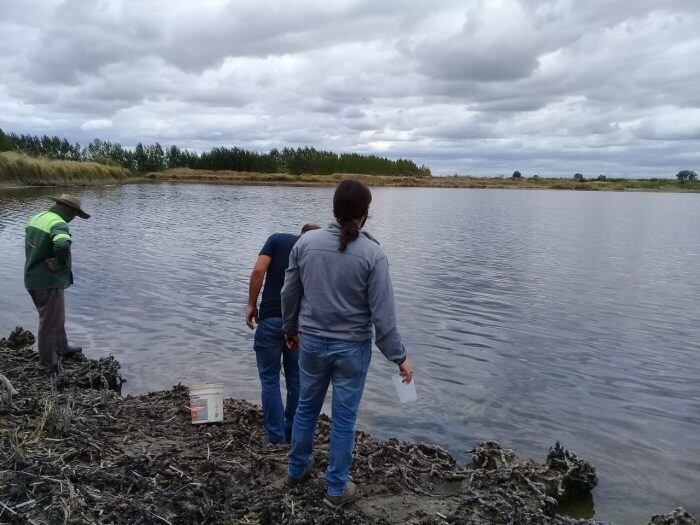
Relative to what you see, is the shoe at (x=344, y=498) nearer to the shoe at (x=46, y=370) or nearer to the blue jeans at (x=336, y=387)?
the blue jeans at (x=336, y=387)

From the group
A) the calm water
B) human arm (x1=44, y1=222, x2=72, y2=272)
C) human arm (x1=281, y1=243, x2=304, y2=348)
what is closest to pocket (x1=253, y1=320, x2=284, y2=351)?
human arm (x1=281, y1=243, x2=304, y2=348)

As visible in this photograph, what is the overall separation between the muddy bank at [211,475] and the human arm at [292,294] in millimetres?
1462

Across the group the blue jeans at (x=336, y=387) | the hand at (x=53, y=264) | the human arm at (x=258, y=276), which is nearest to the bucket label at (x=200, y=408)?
the human arm at (x=258, y=276)

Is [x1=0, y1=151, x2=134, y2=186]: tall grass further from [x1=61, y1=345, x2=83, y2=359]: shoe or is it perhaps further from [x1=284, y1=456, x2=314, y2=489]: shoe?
[x1=284, y1=456, x2=314, y2=489]: shoe

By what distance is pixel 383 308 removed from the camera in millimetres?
4738

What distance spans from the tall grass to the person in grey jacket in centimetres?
6798

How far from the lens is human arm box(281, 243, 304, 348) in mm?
5008

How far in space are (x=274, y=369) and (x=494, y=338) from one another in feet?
25.6

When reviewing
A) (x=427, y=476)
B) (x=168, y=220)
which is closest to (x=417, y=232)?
(x=168, y=220)

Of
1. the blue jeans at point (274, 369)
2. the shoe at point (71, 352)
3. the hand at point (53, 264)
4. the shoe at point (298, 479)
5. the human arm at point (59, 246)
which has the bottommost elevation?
the shoe at point (71, 352)

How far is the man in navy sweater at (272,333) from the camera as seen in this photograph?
6094mm

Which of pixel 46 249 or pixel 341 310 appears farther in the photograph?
pixel 46 249

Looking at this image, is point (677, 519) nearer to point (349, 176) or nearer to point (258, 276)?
point (258, 276)

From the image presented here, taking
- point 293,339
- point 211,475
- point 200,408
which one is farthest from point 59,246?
point 293,339
